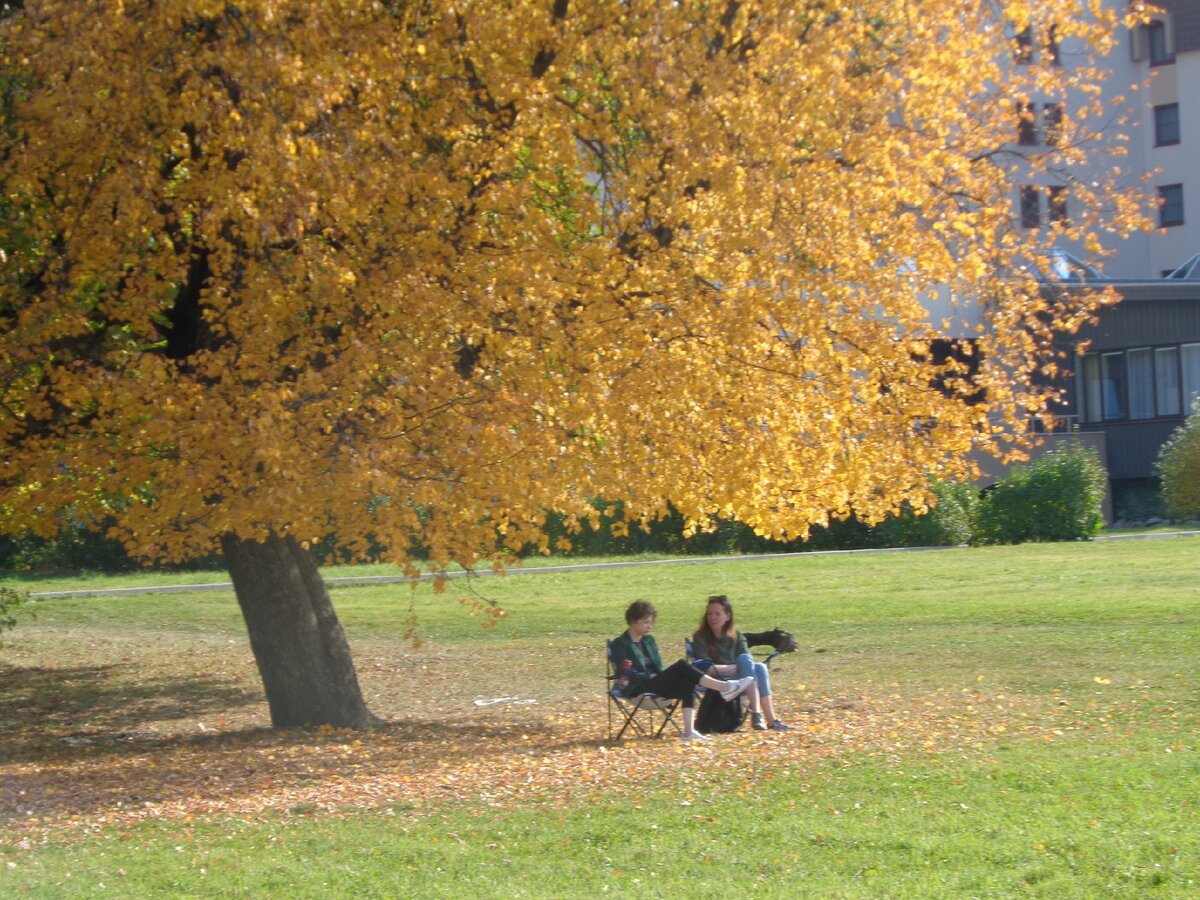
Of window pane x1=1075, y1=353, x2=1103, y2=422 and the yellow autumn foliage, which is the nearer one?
the yellow autumn foliage

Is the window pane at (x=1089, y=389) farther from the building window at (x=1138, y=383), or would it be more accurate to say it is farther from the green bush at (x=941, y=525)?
the green bush at (x=941, y=525)

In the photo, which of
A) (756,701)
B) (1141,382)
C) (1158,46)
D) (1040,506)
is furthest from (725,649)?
(1158,46)

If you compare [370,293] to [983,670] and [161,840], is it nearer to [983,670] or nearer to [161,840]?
[161,840]

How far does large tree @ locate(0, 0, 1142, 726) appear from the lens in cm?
876

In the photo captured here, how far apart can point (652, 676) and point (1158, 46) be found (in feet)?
134

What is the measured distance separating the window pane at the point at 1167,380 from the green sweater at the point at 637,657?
2666cm

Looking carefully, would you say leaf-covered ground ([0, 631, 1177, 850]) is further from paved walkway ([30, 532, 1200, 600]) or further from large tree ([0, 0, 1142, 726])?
paved walkway ([30, 532, 1200, 600])

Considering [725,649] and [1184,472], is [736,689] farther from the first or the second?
[1184,472]

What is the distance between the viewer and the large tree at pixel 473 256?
8.76 m

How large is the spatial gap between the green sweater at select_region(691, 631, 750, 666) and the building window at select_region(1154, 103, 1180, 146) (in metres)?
39.7

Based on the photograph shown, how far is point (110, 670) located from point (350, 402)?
352 inches

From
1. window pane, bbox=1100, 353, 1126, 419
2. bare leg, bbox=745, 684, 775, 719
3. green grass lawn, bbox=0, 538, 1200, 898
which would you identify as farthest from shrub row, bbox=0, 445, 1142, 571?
bare leg, bbox=745, 684, 775, 719

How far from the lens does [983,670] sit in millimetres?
13414

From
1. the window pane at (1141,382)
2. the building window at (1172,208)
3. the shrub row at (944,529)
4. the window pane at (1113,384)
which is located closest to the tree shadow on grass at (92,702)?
the shrub row at (944,529)
